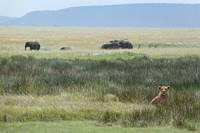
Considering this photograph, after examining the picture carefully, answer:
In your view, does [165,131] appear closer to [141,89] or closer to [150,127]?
[150,127]

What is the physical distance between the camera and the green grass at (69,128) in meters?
11.7

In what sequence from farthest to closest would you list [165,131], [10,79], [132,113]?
[10,79] → [132,113] → [165,131]

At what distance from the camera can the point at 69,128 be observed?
12.0 meters

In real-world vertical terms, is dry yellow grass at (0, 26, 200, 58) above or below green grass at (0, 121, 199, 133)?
below

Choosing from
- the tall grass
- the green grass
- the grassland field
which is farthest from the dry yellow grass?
the green grass

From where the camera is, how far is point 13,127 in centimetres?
1207

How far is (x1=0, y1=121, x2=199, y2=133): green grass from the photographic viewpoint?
38.3 ft

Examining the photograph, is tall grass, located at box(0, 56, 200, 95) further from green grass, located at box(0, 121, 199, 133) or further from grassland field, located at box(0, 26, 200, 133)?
green grass, located at box(0, 121, 199, 133)

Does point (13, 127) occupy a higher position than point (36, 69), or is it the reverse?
point (13, 127)

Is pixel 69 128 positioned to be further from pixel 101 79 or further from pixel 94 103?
pixel 101 79

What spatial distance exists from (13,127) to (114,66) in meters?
16.7

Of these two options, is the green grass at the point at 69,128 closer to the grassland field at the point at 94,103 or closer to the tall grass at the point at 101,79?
the grassland field at the point at 94,103

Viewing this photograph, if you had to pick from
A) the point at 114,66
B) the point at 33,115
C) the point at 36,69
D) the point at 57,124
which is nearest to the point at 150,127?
the point at 57,124

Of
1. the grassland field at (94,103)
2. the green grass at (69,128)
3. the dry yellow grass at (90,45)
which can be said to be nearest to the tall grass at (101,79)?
the grassland field at (94,103)
